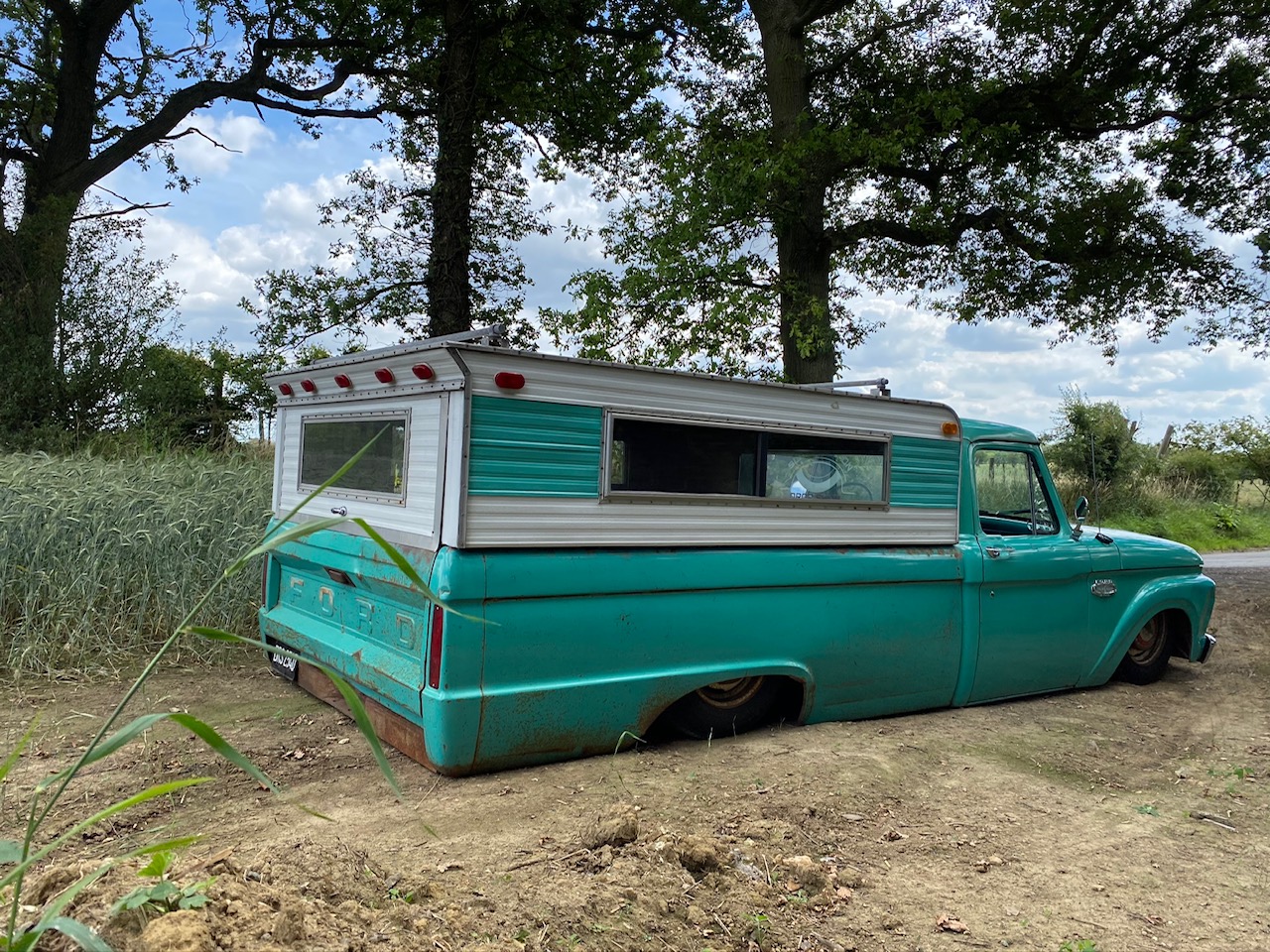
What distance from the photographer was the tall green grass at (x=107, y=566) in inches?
242

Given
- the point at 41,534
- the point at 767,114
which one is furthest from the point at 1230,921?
the point at 767,114

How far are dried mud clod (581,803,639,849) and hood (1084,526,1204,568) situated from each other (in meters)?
4.38

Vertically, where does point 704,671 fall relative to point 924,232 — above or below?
below

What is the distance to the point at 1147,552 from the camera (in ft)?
21.0

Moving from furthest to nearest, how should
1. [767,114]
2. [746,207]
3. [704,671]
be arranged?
[767,114] → [746,207] → [704,671]

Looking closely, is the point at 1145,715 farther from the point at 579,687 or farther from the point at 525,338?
the point at 525,338

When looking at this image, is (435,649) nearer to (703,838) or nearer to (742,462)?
(703,838)

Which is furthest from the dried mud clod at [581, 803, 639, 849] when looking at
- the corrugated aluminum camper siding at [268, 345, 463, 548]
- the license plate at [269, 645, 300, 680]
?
the license plate at [269, 645, 300, 680]

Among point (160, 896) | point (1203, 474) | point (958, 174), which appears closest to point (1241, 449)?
point (1203, 474)

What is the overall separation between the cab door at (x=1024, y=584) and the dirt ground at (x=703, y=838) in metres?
0.37

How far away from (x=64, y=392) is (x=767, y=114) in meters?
10.6

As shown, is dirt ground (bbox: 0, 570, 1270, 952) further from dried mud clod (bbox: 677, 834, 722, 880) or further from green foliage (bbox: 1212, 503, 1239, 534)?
green foliage (bbox: 1212, 503, 1239, 534)

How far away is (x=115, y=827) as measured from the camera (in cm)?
364

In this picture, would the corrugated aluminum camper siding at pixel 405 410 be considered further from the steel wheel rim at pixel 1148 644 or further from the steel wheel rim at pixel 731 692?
the steel wheel rim at pixel 1148 644
